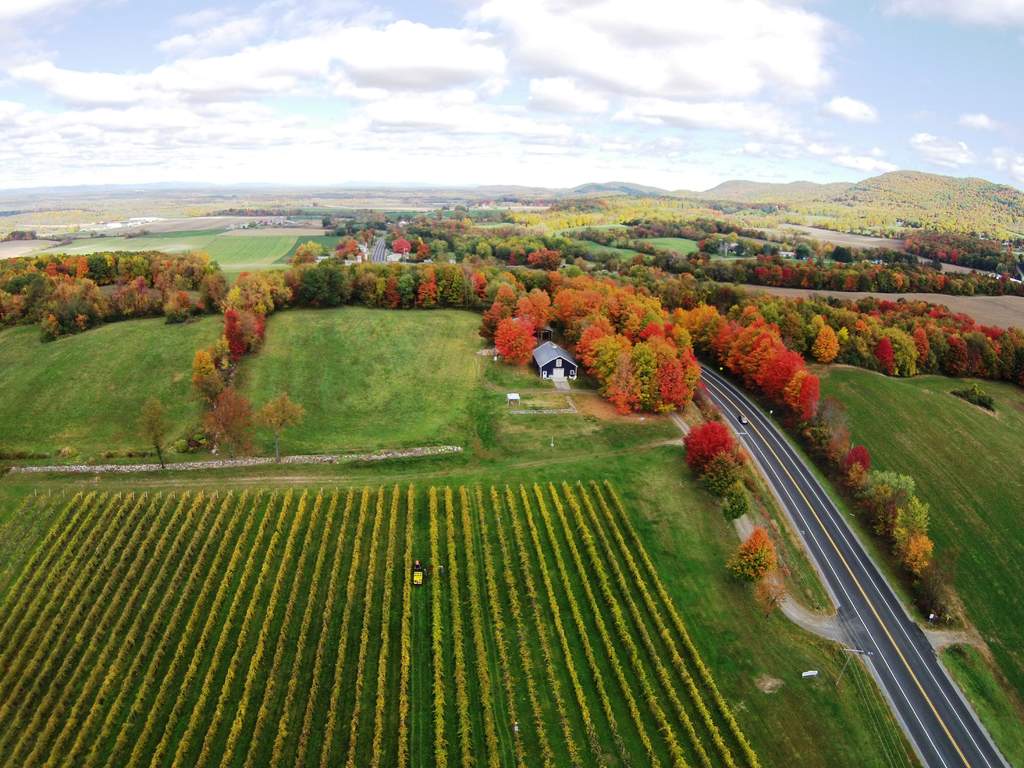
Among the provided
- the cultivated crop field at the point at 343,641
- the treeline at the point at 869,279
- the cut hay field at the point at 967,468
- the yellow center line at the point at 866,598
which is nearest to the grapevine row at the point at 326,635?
the cultivated crop field at the point at 343,641

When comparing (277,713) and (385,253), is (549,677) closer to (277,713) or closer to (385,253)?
(277,713)

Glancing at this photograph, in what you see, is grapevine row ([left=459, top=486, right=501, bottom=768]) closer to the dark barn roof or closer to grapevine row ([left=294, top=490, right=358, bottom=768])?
grapevine row ([left=294, top=490, right=358, bottom=768])

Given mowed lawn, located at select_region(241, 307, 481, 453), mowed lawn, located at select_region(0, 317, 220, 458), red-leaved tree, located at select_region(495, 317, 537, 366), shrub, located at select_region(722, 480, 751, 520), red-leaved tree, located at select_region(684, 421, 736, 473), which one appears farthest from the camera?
red-leaved tree, located at select_region(495, 317, 537, 366)

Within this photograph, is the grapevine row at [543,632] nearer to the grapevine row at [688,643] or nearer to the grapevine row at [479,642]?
the grapevine row at [479,642]

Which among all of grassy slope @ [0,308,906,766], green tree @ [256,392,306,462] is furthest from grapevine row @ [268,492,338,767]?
green tree @ [256,392,306,462]

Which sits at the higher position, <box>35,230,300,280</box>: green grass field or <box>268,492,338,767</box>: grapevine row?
<box>35,230,300,280</box>: green grass field

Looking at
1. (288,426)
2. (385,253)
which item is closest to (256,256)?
(385,253)

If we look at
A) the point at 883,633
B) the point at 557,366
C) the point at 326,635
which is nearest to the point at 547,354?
the point at 557,366
